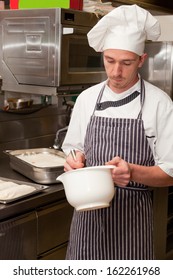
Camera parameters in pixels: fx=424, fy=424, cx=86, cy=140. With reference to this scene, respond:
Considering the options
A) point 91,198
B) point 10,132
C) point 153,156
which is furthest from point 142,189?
point 10,132

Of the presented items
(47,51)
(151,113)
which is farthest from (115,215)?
(47,51)

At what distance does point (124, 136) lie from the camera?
61.5 inches

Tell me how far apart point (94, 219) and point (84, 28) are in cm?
113

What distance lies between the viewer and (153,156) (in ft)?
5.14

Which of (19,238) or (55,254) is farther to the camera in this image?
(55,254)

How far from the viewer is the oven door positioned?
2.21m

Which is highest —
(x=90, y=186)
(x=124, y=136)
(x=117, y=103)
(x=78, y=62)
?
(x=78, y=62)

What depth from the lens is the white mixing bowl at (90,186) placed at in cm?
134

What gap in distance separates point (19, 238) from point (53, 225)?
220 millimetres

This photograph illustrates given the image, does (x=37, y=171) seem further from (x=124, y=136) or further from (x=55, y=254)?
(x=124, y=136)

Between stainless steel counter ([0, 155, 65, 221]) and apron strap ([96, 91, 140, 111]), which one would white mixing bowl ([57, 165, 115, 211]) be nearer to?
apron strap ([96, 91, 140, 111])

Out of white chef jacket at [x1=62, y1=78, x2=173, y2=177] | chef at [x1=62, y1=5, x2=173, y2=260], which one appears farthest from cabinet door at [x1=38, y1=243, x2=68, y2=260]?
white chef jacket at [x1=62, y1=78, x2=173, y2=177]

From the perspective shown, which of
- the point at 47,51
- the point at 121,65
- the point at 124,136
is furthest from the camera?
the point at 47,51
